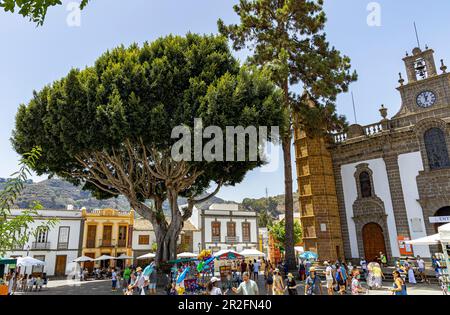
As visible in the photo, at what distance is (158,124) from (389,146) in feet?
57.3

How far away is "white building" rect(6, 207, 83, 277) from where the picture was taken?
32.4 meters

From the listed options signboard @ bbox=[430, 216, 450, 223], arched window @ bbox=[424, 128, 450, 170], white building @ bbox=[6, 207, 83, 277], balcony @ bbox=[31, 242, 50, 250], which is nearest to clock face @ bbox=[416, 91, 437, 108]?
arched window @ bbox=[424, 128, 450, 170]

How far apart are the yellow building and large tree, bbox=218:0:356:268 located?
Result: 907 inches

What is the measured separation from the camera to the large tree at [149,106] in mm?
14883

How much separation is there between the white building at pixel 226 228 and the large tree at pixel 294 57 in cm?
2002

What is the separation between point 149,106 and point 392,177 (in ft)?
58.9

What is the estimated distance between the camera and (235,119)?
47.7 ft

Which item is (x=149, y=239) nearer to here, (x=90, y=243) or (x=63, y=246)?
(x=90, y=243)

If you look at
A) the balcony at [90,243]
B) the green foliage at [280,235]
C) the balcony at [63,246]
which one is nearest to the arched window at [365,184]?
the green foliage at [280,235]

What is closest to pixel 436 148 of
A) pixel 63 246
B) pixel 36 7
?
pixel 36 7

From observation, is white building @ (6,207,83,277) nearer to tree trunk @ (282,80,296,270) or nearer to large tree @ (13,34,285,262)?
large tree @ (13,34,285,262)

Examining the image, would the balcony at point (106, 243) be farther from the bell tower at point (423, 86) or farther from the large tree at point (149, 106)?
the bell tower at point (423, 86)

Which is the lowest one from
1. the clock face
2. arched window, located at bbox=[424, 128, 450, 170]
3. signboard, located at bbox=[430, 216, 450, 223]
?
signboard, located at bbox=[430, 216, 450, 223]
